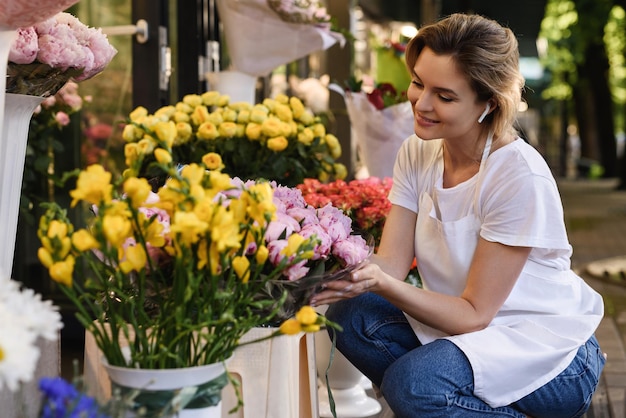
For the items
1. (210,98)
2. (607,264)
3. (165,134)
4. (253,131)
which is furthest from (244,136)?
(607,264)

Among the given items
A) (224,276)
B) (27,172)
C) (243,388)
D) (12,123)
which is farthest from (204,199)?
(27,172)

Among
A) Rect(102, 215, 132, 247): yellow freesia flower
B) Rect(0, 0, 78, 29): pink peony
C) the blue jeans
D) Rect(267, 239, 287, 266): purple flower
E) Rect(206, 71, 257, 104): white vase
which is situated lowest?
the blue jeans

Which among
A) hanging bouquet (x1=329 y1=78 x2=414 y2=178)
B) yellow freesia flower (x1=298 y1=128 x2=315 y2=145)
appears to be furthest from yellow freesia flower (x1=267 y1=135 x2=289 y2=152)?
hanging bouquet (x1=329 y1=78 x2=414 y2=178)

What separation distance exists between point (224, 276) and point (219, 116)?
167cm

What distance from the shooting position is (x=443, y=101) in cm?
232

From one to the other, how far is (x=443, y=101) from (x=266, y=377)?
2.84 ft

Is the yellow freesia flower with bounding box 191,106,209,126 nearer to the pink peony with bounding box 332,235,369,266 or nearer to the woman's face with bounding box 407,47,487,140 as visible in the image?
the woman's face with bounding box 407,47,487,140

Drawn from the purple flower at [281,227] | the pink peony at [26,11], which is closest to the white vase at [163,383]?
the purple flower at [281,227]

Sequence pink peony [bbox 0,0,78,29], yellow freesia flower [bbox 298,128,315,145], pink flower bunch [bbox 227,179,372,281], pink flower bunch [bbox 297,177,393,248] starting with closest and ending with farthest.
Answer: pink peony [bbox 0,0,78,29] < pink flower bunch [bbox 227,179,372,281] < pink flower bunch [bbox 297,177,393,248] < yellow freesia flower [bbox 298,128,315,145]

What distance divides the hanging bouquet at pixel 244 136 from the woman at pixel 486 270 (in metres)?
0.89

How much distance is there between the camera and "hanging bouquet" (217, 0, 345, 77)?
3627 millimetres

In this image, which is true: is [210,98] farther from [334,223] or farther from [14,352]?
[14,352]

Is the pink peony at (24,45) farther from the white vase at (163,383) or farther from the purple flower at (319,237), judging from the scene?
the white vase at (163,383)

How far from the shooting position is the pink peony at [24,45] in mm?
1892
